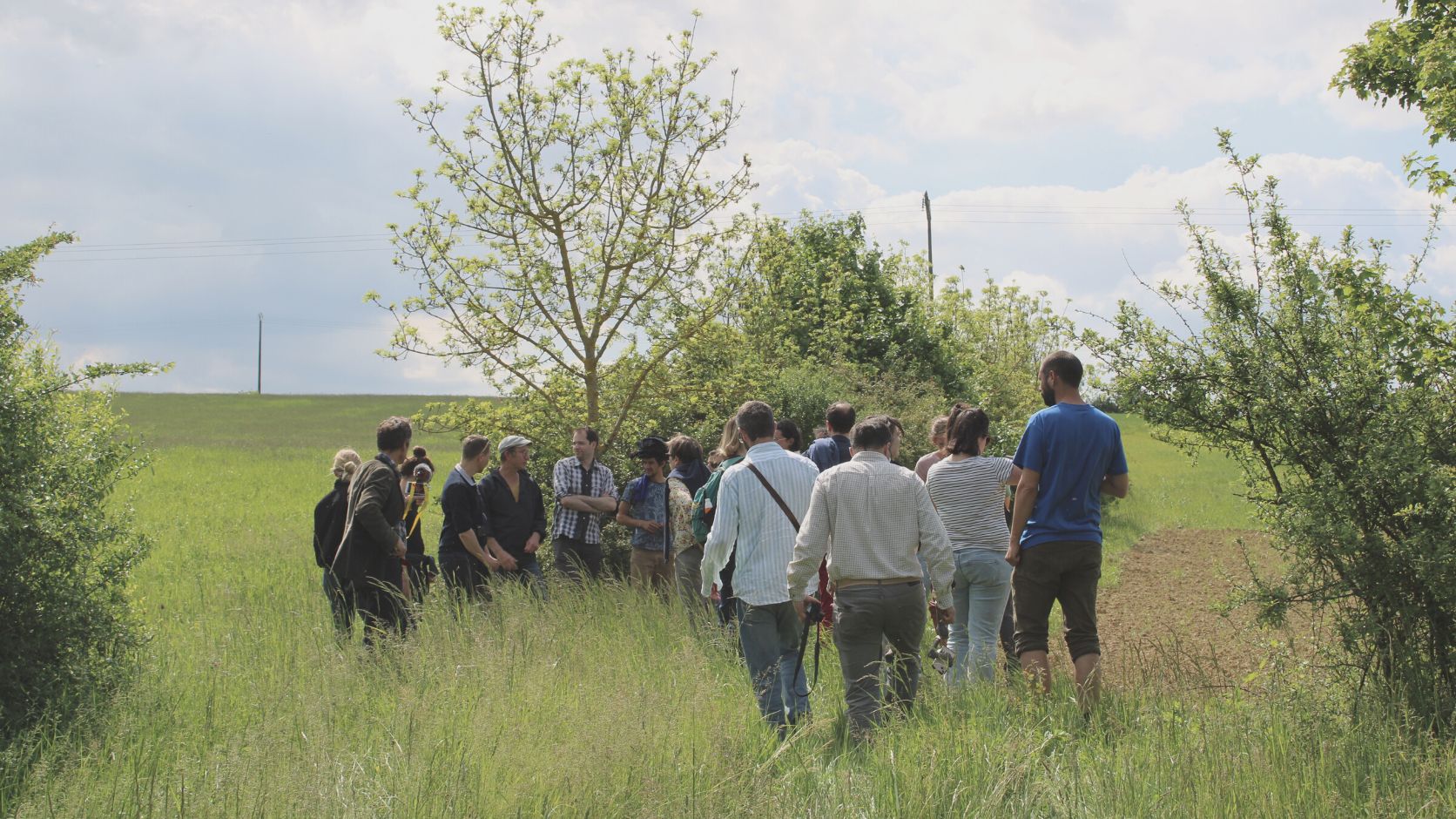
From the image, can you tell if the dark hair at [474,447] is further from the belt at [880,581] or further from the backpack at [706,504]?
the belt at [880,581]

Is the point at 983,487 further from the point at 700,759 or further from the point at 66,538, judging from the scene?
the point at 66,538

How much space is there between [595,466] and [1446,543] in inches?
282

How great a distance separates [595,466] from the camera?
35.9 feet

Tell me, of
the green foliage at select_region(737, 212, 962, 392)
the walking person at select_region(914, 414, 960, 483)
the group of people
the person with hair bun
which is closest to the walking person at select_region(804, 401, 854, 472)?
the walking person at select_region(914, 414, 960, 483)

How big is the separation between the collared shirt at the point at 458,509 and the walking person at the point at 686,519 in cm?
164

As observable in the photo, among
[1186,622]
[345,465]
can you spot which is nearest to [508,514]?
[345,465]

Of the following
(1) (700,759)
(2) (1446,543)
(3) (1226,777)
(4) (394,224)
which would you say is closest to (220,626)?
(4) (394,224)

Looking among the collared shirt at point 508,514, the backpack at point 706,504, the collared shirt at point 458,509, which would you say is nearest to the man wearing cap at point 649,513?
the collared shirt at point 508,514

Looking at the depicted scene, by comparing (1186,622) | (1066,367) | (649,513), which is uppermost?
(1066,367)

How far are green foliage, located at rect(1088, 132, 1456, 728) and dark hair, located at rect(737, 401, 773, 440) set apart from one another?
2.19m

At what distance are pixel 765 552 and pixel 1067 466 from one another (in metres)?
1.82

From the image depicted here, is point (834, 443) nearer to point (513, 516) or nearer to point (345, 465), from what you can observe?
point (513, 516)

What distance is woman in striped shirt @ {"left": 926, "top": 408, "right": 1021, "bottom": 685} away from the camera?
7.71 m

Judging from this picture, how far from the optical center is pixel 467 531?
9.70 m
